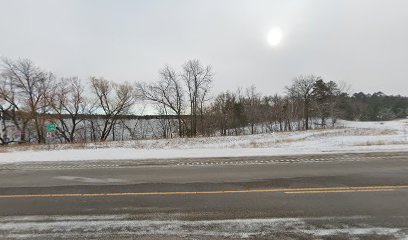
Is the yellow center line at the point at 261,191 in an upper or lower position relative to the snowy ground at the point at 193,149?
lower

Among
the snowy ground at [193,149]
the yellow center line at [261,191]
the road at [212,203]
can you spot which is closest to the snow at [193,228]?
the road at [212,203]

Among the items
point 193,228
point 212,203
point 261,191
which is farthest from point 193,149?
point 193,228

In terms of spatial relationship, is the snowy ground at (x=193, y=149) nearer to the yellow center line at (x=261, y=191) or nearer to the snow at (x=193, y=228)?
the yellow center line at (x=261, y=191)

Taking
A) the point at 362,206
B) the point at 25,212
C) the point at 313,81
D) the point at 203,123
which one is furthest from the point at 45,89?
the point at 313,81

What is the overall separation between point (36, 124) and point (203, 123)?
30599mm

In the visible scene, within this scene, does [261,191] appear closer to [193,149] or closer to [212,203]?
[212,203]

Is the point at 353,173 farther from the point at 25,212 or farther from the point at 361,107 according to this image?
the point at 361,107

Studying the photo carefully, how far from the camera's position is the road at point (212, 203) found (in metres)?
5.55

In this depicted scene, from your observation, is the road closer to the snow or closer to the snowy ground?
the snow

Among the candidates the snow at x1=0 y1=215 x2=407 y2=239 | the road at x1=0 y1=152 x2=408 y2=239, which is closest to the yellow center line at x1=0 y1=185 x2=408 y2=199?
the road at x1=0 y1=152 x2=408 y2=239

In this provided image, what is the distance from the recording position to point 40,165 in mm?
15133

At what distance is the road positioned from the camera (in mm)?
5551

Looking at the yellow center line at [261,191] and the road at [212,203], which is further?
the yellow center line at [261,191]

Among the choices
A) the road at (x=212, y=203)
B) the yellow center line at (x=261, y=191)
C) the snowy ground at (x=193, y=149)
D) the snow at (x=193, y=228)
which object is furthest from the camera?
the snowy ground at (x=193, y=149)
